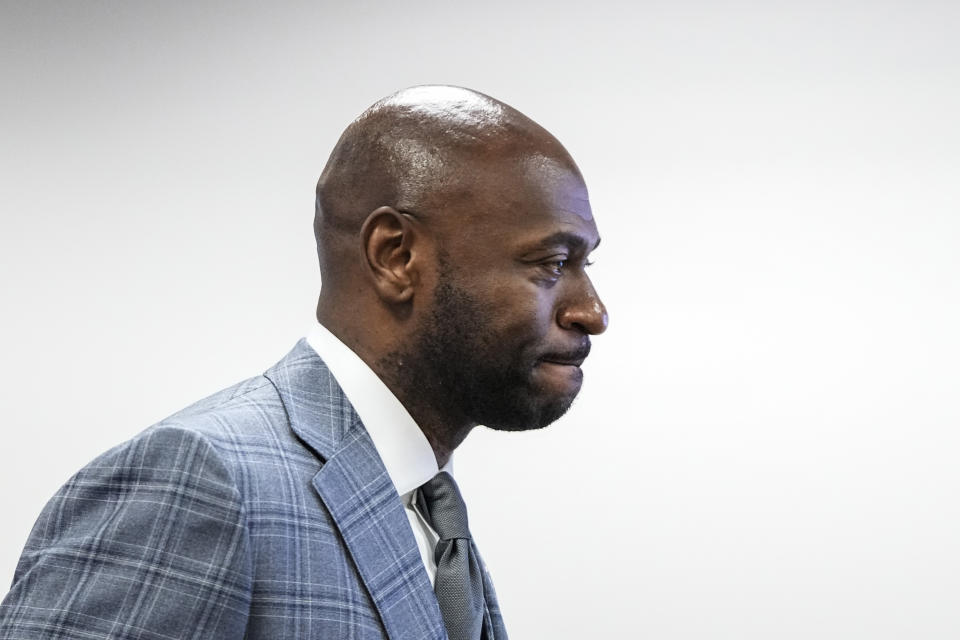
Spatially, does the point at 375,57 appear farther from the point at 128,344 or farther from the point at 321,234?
the point at 321,234

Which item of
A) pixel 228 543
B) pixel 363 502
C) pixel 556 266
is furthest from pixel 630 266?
pixel 228 543

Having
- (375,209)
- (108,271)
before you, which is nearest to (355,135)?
(375,209)

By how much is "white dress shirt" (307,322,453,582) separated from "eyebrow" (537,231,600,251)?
0.17 meters

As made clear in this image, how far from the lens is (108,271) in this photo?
2180 millimetres

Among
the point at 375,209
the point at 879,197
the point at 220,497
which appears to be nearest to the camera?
the point at 220,497

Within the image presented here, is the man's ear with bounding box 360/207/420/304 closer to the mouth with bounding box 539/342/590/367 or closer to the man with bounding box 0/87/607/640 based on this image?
the man with bounding box 0/87/607/640

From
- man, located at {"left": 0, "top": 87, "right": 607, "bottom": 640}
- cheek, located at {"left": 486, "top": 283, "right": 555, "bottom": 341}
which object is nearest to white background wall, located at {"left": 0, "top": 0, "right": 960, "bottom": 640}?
man, located at {"left": 0, "top": 87, "right": 607, "bottom": 640}

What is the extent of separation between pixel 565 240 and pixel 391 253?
14 centimetres

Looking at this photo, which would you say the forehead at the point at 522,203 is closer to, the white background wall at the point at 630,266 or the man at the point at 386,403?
the man at the point at 386,403

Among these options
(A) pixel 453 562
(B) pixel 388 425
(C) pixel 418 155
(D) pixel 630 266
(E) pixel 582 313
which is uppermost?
(D) pixel 630 266

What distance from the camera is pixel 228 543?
2.33 feet

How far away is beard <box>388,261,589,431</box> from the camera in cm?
86

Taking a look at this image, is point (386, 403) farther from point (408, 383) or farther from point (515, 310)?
point (515, 310)

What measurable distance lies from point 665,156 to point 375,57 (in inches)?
24.3
